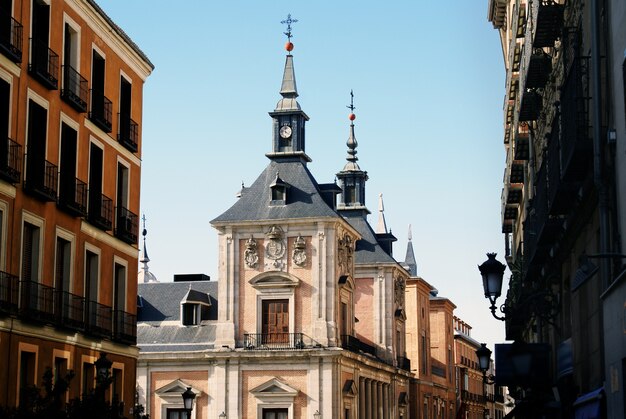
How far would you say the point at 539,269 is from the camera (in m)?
27.9

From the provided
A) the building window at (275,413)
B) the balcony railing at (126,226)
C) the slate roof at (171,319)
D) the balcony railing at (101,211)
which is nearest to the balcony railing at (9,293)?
the balcony railing at (101,211)

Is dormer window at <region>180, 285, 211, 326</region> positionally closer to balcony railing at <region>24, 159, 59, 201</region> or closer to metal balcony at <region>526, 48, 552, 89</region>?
balcony railing at <region>24, 159, 59, 201</region>

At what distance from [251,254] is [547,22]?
1681 inches

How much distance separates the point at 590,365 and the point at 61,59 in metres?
16.5

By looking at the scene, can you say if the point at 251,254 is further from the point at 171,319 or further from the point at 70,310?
the point at 70,310

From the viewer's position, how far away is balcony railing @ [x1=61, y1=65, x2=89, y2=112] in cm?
2959

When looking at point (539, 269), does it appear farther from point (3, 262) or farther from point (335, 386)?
point (335, 386)

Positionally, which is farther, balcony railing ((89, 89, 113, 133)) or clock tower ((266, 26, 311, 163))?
clock tower ((266, 26, 311, 163))

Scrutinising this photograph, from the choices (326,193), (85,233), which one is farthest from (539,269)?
(326,193)

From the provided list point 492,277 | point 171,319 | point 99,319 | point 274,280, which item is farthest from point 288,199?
point 492,277

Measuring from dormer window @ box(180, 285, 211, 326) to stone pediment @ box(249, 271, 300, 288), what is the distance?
529 cm

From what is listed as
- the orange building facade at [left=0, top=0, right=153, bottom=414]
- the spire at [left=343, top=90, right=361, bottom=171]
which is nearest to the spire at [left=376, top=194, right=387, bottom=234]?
the spire at [left=343, top=90, right=361, bottom=171]

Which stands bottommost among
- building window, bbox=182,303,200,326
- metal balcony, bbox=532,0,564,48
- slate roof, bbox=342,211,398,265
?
building window, bbox=182,303,200,326

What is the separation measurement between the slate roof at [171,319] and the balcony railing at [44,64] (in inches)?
1498
